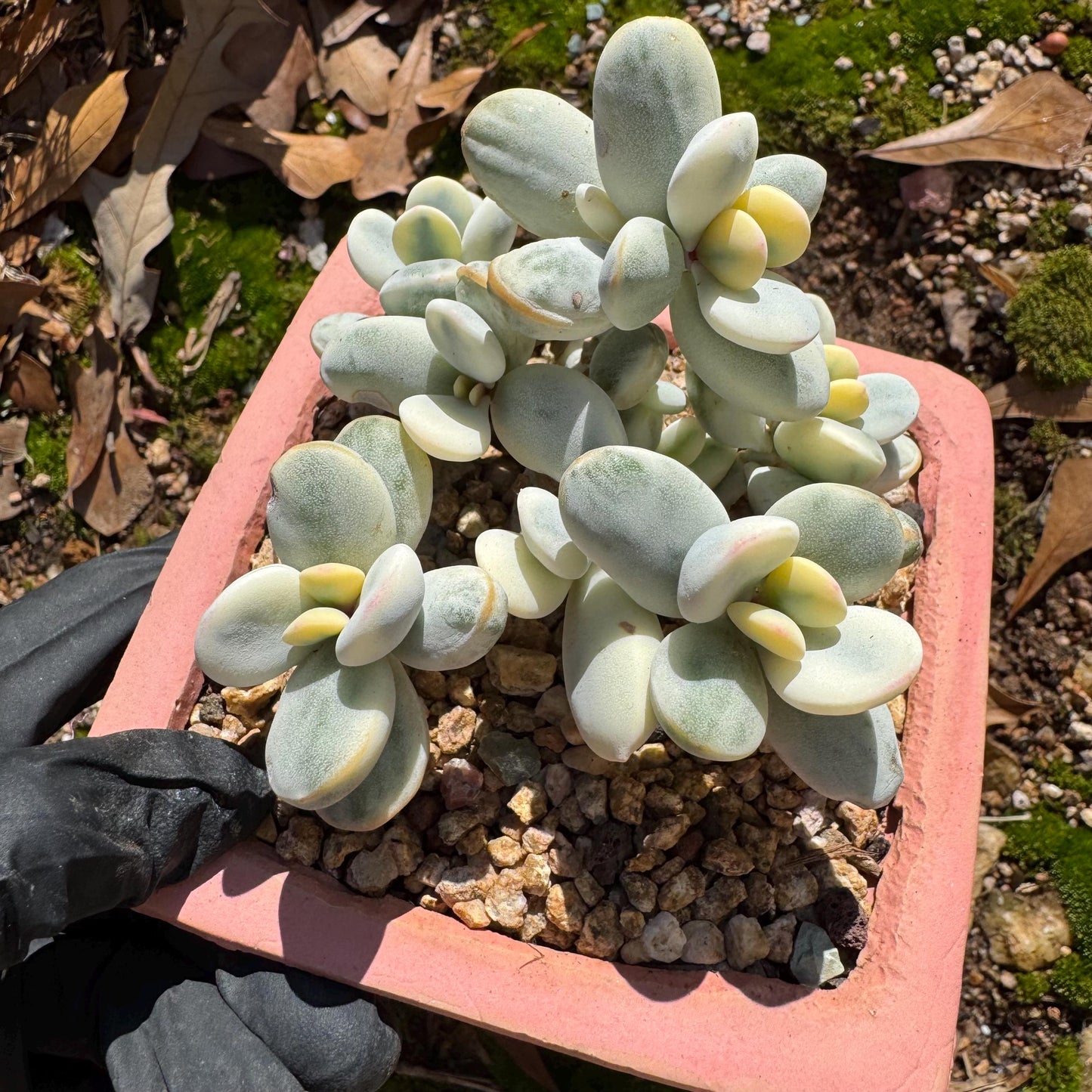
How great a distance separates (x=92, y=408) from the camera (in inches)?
60.1

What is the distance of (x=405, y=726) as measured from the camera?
0.76m

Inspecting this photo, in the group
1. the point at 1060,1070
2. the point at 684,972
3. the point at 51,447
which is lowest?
the point at 1060,1070

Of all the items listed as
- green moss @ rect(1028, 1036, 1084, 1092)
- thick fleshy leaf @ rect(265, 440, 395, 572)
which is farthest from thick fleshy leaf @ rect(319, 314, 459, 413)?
green moss @ rect(1028, 1036, 1084, 1092)

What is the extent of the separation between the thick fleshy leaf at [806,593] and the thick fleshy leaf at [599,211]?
0.82ft

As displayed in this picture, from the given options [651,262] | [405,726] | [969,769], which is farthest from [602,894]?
[651,262]

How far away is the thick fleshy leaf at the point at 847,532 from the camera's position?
68cm

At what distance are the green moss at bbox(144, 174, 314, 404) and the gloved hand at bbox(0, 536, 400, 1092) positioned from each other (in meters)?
0.64

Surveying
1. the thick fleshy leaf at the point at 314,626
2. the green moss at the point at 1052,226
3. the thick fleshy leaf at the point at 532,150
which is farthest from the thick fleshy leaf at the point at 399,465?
the green moss at the point at 1052,226

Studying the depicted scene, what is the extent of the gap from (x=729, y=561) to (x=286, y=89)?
4.32ft

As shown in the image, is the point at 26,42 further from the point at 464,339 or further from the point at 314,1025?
the point at 314,1025

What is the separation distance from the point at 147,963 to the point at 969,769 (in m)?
0.80

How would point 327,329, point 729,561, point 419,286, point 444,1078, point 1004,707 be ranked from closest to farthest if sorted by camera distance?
point 729,561 → point 419,286 → point 327,329 → point 444,1078 → point 1004,707

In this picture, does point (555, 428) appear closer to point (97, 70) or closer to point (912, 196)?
point (912, 196)

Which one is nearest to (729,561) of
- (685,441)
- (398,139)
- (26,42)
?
(685,441)
